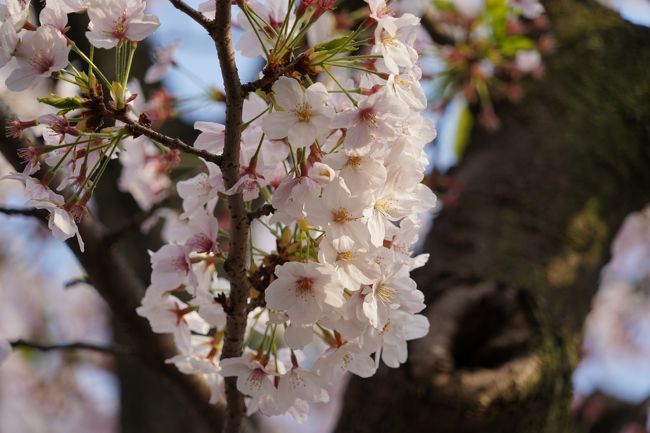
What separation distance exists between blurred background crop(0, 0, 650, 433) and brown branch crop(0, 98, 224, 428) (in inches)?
2.3

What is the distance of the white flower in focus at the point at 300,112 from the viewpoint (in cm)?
87

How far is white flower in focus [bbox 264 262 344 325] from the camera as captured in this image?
36.3 inches

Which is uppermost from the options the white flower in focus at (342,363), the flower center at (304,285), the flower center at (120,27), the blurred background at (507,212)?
the flower center at (120,27)

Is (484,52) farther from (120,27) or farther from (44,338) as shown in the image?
(44,338)

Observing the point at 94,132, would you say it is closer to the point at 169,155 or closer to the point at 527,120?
the point at 169,155

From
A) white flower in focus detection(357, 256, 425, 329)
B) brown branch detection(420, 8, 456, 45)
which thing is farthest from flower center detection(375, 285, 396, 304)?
brown branch detection(420, 8, 456, 45)

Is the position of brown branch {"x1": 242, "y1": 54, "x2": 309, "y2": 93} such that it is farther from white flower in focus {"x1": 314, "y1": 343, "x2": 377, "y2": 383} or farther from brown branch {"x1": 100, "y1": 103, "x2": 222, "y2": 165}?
white flower in focus {"x1": 314, "y1": 343, "x2": 377, "y2": 383}

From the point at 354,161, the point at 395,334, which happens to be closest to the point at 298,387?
the point at 395,334

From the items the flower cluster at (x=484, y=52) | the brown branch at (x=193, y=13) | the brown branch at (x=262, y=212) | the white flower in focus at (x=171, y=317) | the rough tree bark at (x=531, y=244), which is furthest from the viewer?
the flower cluster at (x=484, y=52)

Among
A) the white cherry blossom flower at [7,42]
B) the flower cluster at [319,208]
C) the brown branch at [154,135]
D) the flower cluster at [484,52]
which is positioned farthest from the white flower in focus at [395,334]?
the flower cluster at [484,52]

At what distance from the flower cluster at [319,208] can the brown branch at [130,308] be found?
40cm

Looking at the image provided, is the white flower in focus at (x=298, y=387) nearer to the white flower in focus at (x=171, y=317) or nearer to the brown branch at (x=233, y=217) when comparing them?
the brown branch at (x=233, y=217)

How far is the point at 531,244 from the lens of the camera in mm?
1974

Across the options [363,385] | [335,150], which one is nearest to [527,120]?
[363,385]
